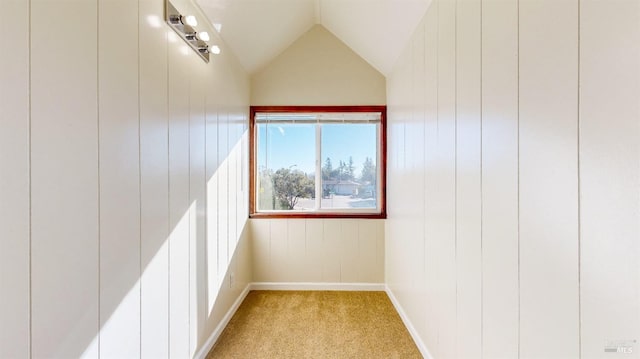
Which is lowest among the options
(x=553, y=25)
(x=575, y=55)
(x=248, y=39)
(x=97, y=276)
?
(x=97, y=276)

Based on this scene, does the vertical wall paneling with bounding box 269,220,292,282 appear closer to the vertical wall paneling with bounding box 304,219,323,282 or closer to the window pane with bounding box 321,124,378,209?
the vertical wall paneling with bounding box 304,219,323,282

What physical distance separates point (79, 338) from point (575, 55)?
1.82 meters

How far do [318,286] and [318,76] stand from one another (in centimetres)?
245

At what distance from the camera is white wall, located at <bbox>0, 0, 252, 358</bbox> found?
82cm

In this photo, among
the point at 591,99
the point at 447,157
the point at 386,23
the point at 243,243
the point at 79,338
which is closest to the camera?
the point at 591,99

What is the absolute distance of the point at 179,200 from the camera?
171cm

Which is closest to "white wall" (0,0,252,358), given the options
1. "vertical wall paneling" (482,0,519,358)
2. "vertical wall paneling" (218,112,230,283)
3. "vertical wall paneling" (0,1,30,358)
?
"vertical wall paneling" (0,1,30,358)

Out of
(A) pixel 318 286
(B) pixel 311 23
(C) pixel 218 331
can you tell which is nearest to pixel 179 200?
(C) pixel 218 331

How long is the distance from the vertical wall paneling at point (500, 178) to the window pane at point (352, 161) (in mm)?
2202

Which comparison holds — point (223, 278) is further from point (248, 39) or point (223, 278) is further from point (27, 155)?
point (248, 39)

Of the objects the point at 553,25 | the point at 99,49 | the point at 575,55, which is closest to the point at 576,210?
the point at 575,55

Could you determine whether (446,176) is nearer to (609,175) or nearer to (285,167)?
(609,175)

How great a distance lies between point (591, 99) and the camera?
0.78 meters

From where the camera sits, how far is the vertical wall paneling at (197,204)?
1.87m
